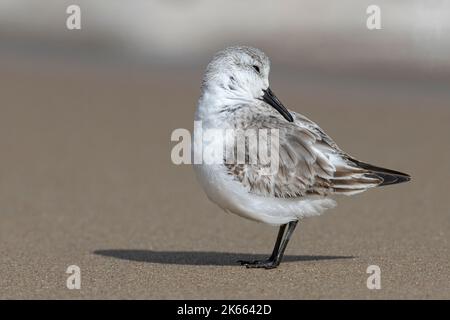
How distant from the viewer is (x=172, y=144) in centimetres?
1215

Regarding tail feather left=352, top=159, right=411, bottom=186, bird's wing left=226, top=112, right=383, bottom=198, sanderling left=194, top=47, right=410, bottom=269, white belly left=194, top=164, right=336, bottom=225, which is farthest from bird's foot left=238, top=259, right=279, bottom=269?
tail feather left=352, top=159, right=411, bottom=186

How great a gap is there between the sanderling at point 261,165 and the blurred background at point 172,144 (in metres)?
0.47

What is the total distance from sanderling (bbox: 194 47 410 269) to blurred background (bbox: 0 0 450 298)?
1.54 feet

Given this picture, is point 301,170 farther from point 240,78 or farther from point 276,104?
point 240,78

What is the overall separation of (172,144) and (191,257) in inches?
190

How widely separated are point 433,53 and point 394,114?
270 cm

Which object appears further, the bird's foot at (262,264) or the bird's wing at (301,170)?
the bird's foot at (262,264)

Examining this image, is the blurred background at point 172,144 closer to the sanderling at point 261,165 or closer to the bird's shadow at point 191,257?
the bird's shadow at point 191,257

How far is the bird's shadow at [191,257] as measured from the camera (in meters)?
7.19

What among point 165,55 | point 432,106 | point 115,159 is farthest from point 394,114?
point 165,55

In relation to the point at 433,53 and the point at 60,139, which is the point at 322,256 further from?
the point at 433,53

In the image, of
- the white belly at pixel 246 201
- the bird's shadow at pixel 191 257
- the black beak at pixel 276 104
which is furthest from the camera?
the bird's shadow at pixel 191 257

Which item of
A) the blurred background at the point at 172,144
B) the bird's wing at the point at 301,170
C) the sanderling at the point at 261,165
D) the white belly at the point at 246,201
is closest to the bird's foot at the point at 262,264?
the sanderling at the point at 261,165

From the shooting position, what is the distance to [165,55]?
1720cm
